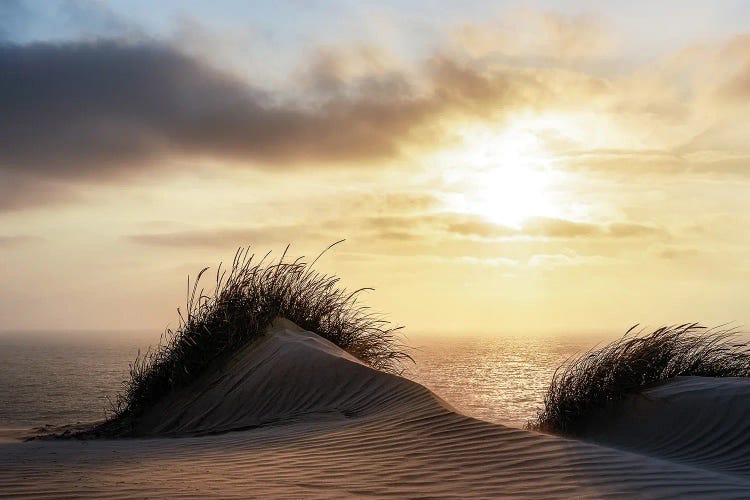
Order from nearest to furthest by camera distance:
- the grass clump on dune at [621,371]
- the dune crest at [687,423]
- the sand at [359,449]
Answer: the sand at [359,449] < the dune crest at [687,423] < the grass clump on dune at [621,371]

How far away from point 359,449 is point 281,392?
3.69 m

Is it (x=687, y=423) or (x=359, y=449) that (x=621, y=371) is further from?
(x=359, y=449)

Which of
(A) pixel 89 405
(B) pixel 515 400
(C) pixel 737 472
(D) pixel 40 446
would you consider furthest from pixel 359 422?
(B) pixel 515 400

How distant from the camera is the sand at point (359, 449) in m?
5.55

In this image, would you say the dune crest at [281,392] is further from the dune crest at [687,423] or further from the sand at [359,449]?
the dune crest at [687,423]

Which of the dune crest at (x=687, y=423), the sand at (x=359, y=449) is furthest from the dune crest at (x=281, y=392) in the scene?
the dune crest at (x=687, y=423)

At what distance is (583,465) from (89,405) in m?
20.0

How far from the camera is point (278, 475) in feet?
19.1

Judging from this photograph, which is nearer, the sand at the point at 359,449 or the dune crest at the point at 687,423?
the sand at the point at 359,449

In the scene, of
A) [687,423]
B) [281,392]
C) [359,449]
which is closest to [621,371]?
[687,423]

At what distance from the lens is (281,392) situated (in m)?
10.3

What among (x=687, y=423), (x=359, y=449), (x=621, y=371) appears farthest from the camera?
(x=621, y=371)

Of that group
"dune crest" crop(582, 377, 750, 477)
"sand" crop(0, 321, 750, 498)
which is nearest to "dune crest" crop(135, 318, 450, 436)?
"sand" crop(0, 321, 750, 498)

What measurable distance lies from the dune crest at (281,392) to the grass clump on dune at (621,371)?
376 cm
